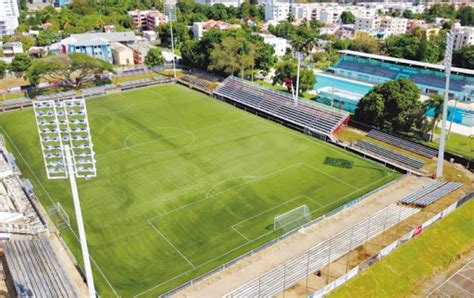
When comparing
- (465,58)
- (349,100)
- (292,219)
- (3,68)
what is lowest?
(292,219)

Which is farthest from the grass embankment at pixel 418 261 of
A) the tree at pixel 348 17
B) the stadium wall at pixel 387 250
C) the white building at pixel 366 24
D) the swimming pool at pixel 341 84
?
the tree at pixel 348 17

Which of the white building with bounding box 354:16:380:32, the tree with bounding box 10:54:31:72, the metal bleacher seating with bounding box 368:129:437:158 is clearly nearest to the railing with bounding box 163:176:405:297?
the metal bleacher seating with bounding box 368:129:437:158

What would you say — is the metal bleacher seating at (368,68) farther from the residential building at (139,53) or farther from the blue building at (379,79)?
the residential building at (139,53)

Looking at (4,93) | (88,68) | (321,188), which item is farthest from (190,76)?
(321,188)

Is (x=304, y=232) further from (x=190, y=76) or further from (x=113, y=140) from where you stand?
(x=190, y=76)

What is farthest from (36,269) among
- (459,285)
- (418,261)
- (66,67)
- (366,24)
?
(366,24)

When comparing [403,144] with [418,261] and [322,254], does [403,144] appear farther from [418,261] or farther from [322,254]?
[322,254]
